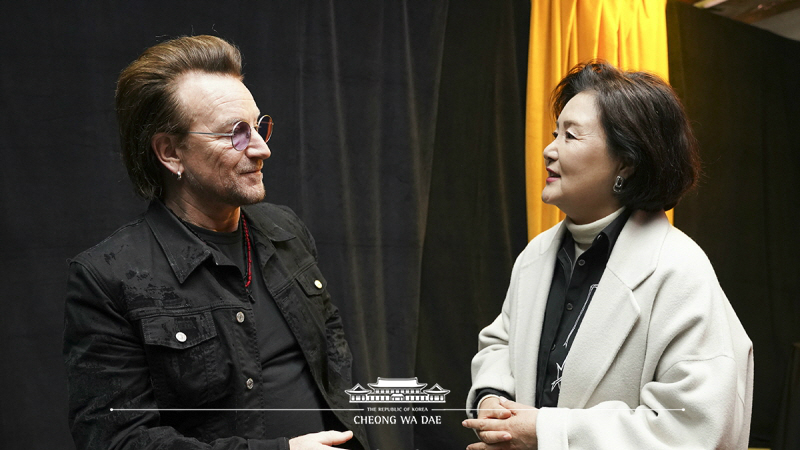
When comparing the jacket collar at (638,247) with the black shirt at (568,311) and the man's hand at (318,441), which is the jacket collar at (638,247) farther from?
the man's hand at (318,441)

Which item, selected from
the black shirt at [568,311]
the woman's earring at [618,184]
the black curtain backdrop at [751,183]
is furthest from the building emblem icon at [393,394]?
the black curtain backdrop at [751,183]

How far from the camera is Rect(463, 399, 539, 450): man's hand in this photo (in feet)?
5.49

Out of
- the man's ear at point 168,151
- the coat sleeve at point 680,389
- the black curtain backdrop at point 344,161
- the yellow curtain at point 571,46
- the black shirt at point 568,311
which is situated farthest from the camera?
the yellow curtain at point 571,46

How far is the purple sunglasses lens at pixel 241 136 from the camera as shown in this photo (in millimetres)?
1866

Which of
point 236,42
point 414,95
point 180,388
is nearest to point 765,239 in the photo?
point 414,95

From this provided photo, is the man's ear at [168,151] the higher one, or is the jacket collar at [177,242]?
the man's ear at [168,151]

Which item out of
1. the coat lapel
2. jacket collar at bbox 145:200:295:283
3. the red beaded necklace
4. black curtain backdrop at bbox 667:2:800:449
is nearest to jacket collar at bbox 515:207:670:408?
the coat lapel

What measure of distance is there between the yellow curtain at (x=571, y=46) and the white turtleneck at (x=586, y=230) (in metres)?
1.10

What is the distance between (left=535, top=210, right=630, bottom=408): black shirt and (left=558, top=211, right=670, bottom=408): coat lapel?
0.04m

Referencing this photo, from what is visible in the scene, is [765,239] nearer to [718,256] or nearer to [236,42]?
[718,256]

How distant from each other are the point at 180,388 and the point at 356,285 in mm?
1244

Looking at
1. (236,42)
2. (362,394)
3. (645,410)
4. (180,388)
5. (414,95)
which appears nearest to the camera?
(645,410)

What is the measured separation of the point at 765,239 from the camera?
3254 millimetres

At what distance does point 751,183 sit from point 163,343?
271cm
